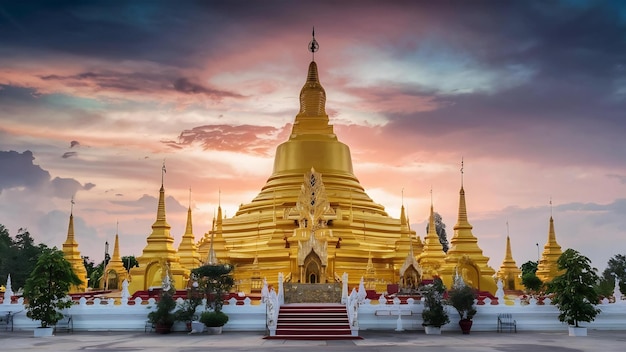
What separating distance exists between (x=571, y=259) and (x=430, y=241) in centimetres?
1546

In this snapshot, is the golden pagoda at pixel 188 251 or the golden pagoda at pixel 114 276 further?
the golden pagoda at pixel 114 276

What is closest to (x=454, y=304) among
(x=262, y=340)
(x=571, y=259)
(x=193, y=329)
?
(x=571, y=259)

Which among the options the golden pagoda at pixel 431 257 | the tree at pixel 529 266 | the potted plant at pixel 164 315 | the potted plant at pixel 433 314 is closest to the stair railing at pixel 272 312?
the potted plant at pixel 164 315

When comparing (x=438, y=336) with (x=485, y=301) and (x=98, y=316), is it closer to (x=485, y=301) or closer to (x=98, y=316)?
(x=485, y=301)

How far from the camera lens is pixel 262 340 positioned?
2222 centimetres

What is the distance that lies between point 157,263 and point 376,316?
1525cm

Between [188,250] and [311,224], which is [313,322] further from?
[188,250]

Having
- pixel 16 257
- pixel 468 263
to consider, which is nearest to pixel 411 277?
pixel 468 263

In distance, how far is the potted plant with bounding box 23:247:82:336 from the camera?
24.9m

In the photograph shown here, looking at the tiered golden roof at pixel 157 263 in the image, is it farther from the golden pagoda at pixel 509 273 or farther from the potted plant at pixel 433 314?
the golden pagoda at pixel 509 273

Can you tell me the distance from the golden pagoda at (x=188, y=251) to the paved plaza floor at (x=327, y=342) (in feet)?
48.9

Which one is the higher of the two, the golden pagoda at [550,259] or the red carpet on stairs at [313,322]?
the golden pagoda at [550,259]

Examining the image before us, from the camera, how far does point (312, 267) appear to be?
116ft

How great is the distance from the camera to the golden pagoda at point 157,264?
→ 38125mm
